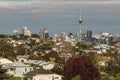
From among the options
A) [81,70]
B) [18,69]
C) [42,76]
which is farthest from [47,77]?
[81,70]

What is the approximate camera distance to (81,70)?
152 ft

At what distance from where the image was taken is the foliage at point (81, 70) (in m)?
45.6

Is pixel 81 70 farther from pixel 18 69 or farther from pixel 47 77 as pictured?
pixel 18 69

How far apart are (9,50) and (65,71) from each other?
32148 mm

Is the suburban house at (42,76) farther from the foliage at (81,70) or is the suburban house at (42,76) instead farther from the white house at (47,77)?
the foliage at (81,70)

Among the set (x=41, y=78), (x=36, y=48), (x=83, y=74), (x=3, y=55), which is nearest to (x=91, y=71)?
(x=83, y=74)

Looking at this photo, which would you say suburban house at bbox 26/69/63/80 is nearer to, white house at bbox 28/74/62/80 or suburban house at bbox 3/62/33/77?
white house at bbox 28/74/62/80

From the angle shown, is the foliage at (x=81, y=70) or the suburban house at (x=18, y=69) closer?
the foliage at (x=81, y=70)

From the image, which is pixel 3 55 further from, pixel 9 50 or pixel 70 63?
pixel 70 63

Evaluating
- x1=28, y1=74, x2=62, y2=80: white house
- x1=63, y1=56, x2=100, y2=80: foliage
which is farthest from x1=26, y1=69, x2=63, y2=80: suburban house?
x1=63, y1=56, x2=100, y2=80: foliage

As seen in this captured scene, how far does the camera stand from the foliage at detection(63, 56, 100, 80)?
150ft

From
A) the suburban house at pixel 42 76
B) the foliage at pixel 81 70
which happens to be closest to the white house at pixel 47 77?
the suburban house at pixel 42 76

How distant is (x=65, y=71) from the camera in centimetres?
4722

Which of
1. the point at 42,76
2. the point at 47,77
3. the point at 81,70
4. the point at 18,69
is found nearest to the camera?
the point at 81,70
